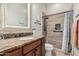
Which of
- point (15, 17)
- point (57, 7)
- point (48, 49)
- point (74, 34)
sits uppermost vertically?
point (57, 7)

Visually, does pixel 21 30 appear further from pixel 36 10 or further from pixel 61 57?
pixel 61 57

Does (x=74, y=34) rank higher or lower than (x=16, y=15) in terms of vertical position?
lower

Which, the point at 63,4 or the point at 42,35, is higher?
the point at 63,4

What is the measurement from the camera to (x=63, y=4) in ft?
4.69

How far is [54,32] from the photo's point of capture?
1411 millimetres

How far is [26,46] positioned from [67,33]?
48cm

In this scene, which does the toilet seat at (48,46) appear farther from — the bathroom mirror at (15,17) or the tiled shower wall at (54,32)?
the bathroom mirror at (15,17)

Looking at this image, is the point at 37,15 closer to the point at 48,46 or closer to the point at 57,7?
the point at 57,7

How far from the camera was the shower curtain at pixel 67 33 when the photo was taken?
1.40 meters

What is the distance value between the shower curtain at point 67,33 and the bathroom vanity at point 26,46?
9.7 inches

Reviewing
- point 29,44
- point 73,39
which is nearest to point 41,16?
point 29,44

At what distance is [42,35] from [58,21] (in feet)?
0.79

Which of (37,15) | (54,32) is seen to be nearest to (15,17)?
(37,15)

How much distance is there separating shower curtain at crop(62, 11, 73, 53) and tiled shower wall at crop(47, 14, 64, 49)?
1.4 inches
